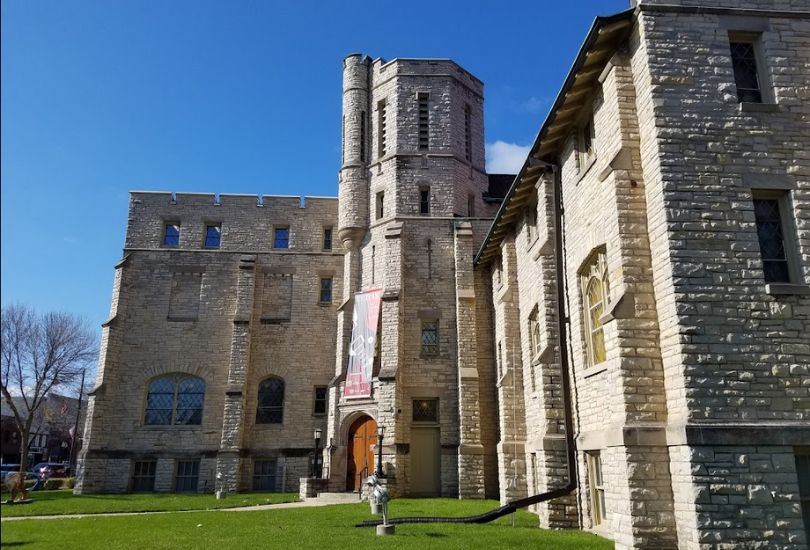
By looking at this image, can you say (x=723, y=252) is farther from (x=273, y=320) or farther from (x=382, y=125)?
(x=273, y=320)

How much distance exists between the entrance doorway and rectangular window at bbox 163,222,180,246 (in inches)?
591

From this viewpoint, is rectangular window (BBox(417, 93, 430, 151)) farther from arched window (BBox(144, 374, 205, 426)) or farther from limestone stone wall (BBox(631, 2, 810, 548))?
limestone stone wall (BBox(631, 2, 810, 548))

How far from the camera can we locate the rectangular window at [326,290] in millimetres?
28531

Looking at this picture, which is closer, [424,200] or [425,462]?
[425,462]

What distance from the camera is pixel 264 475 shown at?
26469mm

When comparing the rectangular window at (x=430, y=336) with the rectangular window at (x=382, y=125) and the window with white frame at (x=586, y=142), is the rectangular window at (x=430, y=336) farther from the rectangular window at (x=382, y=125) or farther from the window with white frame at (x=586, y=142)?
the window with white frame at (x=586, y=142)

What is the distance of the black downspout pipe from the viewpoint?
487 inches

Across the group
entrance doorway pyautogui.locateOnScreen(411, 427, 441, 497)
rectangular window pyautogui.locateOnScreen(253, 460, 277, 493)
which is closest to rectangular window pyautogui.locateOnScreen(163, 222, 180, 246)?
rectangular window pyautogui.locateOnScreen(253, 460, 277, 493)

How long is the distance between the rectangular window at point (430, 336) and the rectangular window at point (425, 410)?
5.93 ft

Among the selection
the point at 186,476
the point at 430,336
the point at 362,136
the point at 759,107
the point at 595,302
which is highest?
the point at 362,136

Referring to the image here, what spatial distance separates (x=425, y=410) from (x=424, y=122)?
473 inches

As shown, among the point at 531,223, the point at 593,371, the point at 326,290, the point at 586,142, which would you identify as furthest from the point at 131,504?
the point at 586,142

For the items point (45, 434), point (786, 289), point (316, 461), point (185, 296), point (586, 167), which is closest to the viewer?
point (786, 289)

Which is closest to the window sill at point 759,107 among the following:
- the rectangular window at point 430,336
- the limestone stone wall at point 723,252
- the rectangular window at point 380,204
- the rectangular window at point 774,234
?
the limestone stone wall at point 723,252
